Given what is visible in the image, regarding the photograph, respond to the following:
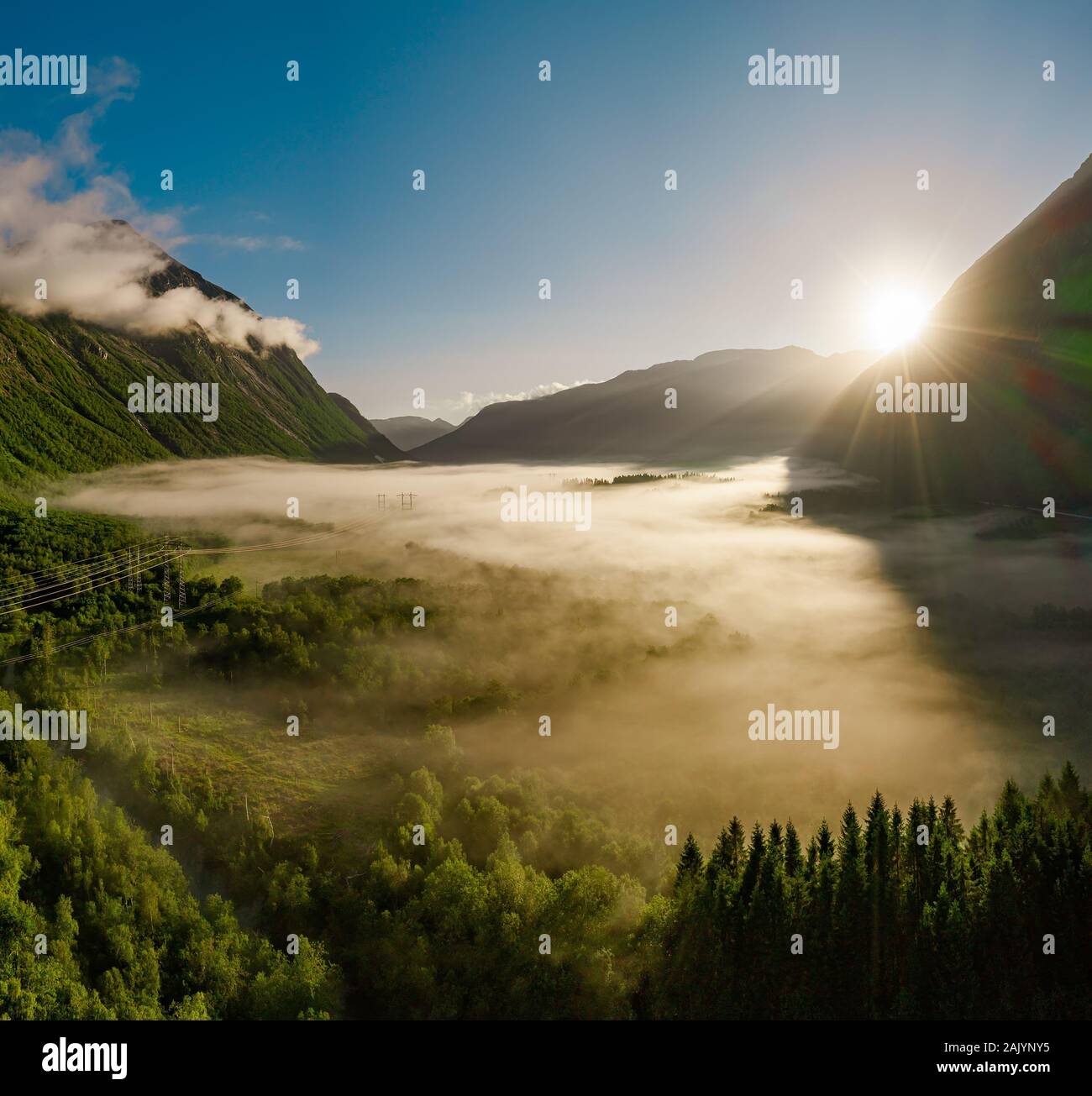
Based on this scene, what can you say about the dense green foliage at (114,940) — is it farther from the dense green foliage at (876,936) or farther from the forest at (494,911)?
the dense green foliage at (876,936)

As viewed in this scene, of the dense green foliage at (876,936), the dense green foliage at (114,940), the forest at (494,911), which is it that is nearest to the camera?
the dense green foliage at (114,940)

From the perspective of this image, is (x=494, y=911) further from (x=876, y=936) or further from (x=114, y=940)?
(x=876, y=936)

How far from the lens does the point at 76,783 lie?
6912 cm

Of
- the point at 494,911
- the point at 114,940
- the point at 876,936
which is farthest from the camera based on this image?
the point at 494,911

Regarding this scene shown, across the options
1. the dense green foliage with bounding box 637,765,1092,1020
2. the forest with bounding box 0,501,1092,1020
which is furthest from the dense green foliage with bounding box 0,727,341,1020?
the dense green foliage with bounding box 637,765,1092,1020

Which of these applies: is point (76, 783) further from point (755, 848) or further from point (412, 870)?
point (755, 848)

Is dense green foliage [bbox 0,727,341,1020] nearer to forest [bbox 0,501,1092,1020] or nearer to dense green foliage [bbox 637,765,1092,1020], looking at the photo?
forest [bbox 0,501,1092,1020]

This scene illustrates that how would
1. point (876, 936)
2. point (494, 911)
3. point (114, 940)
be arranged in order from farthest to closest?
point (494, 911) → point (876, 936) → point (114, 940)

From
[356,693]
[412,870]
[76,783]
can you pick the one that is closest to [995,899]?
[412,870]

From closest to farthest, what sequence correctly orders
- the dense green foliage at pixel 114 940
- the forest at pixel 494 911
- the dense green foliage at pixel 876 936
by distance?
the dense green foliage at pixel 114 940 < the forest at pixel 494 911 < the dense green foliage at pixel 876 936

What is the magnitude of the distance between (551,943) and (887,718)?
175 m

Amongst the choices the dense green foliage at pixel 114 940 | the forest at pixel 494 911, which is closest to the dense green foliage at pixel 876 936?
the forest at pixel 494 911

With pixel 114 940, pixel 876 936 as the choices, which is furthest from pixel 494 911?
pixel 876 936
